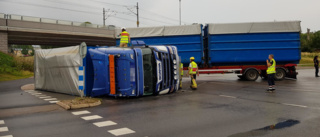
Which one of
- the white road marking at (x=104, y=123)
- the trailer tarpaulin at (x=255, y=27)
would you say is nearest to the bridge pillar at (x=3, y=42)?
the trailer tarpaulin at (x=255, y=27)

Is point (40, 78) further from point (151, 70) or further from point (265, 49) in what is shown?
point (265, 49)

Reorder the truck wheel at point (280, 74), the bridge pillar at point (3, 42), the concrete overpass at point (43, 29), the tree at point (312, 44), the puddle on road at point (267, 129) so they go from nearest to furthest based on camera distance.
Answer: the puddle on road at point (267, 129)
the truck wheel at point (280, 74)
the bridge pillar at point (3, 42)
the concrete overpass at point (43, 29)
the tree at point (312, 44)

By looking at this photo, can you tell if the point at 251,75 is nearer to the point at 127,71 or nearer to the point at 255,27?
the point at 255,27

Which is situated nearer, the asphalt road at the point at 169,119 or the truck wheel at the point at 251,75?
the asphalt road at the point at 169,119

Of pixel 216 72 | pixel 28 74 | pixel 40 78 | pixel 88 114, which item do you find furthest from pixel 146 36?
pixel 28 74

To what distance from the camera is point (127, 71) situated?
920 centimetres

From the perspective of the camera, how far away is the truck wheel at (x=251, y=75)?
15.8m

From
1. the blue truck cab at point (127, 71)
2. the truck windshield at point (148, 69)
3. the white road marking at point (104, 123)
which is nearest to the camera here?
the white road marking at point (104, 123)

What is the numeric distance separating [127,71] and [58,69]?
11.6ft

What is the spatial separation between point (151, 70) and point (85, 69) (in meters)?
2.38

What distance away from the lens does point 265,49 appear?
15477mm

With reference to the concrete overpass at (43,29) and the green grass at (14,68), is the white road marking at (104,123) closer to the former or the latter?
the green grass at (14,68)

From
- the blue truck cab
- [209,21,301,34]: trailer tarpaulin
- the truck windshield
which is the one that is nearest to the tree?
[209,21,301,34]: trailer tarpaulin

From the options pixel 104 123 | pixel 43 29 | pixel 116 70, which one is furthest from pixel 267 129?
pixel 43 29
